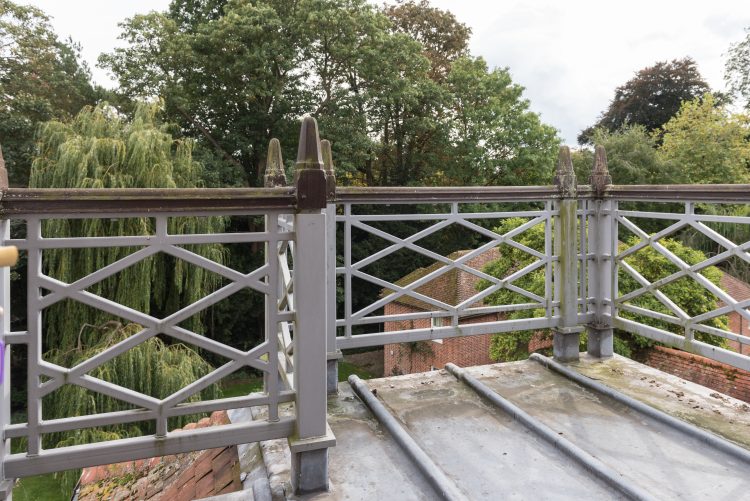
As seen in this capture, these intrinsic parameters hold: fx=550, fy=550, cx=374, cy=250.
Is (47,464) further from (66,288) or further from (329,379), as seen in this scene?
(329,379)

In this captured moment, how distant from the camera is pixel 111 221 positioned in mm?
10008

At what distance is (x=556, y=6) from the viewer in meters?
16.8

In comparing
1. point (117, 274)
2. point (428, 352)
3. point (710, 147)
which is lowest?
point (428, 352)

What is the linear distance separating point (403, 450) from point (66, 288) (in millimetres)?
1815

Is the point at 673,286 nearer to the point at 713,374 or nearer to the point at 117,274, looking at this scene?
the point at 713,374

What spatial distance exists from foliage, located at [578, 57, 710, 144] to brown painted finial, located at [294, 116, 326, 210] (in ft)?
82.3

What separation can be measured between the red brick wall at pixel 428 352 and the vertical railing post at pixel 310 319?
12.2 m

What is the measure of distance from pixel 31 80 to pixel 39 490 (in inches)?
475

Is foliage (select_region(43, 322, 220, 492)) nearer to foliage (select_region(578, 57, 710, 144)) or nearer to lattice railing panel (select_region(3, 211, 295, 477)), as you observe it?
lattice railing panel (select_region(3, 211, 295, 477))

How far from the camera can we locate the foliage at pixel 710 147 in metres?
20.7

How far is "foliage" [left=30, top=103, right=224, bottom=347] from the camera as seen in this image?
9773 mm

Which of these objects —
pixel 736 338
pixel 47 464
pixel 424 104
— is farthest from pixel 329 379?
pixel 424 104

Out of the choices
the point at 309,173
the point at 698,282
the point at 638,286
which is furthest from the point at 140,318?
the point at 638,286

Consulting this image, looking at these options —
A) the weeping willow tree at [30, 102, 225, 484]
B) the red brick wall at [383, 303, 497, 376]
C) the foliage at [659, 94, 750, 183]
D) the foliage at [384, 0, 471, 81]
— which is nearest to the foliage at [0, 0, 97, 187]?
the weeping willow tree at [30, 102, 225, 484]
